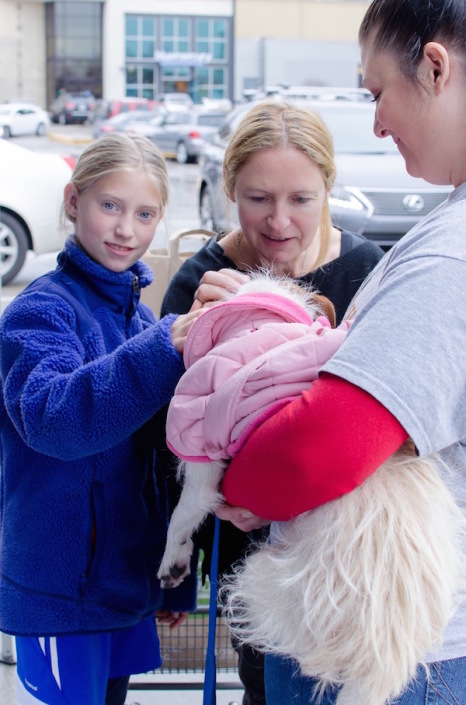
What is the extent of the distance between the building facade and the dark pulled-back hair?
48.6 metres

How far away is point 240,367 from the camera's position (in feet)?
4.02

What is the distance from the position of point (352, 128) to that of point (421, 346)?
854cm

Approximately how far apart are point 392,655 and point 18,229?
705 cm

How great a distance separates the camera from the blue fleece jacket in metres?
1.49

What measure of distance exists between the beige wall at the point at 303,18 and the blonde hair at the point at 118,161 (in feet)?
163

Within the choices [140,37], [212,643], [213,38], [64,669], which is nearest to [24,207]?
[64,669]

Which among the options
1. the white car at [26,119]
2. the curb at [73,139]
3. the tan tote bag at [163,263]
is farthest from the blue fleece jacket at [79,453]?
the white car at [26,119]

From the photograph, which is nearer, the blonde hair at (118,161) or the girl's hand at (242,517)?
the girl's hand at (242,517)

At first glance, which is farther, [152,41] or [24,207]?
[152,41]

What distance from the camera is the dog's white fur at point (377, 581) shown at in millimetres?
1103

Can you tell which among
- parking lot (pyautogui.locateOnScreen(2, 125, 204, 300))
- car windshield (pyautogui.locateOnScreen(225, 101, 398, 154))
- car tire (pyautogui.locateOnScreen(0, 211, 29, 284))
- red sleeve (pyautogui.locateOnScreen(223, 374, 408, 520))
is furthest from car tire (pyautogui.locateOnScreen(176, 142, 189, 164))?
red sleeve (pyautogui.locateOnScreen(223, 374, 408, 520))

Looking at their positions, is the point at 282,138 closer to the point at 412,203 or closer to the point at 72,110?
the point at 412,203

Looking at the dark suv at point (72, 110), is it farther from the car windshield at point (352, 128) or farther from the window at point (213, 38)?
the car windshield at point (352, 128)

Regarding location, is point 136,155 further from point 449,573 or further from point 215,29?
point 215,29
